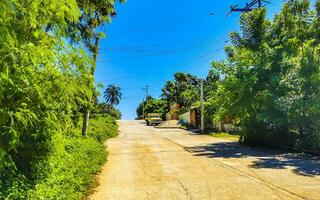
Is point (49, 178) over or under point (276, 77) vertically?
under

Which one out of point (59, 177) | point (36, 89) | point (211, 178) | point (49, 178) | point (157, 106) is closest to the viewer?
point (36, 89)

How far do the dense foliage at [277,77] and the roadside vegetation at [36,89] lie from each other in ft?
45.1

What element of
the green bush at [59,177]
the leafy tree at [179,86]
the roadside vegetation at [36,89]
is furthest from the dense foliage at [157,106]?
the roadside vegetation at [36,89]

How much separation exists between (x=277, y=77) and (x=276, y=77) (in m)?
0.06

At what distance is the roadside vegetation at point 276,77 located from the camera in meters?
18.7

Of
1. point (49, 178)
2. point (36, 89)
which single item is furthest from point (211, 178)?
point (36, 89)

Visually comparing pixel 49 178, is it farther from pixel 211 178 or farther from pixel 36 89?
pixel 211 178

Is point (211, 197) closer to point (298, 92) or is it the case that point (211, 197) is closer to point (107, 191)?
point (107, 191)

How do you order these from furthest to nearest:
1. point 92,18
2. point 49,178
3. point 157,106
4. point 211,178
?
1. point 157,106
2. point 92,18
3. point 211,178
4. point 49,178

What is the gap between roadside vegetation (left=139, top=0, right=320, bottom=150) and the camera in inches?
737

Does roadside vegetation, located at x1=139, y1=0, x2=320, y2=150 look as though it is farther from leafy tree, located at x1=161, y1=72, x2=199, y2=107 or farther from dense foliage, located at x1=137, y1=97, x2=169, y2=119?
dense foliage, located at x1=137, y1=97, x2=169, y2=119

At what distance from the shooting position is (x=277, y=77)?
65.5 feet

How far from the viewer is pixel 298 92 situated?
63.0 feet

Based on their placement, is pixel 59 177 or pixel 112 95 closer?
pixel 59 177
